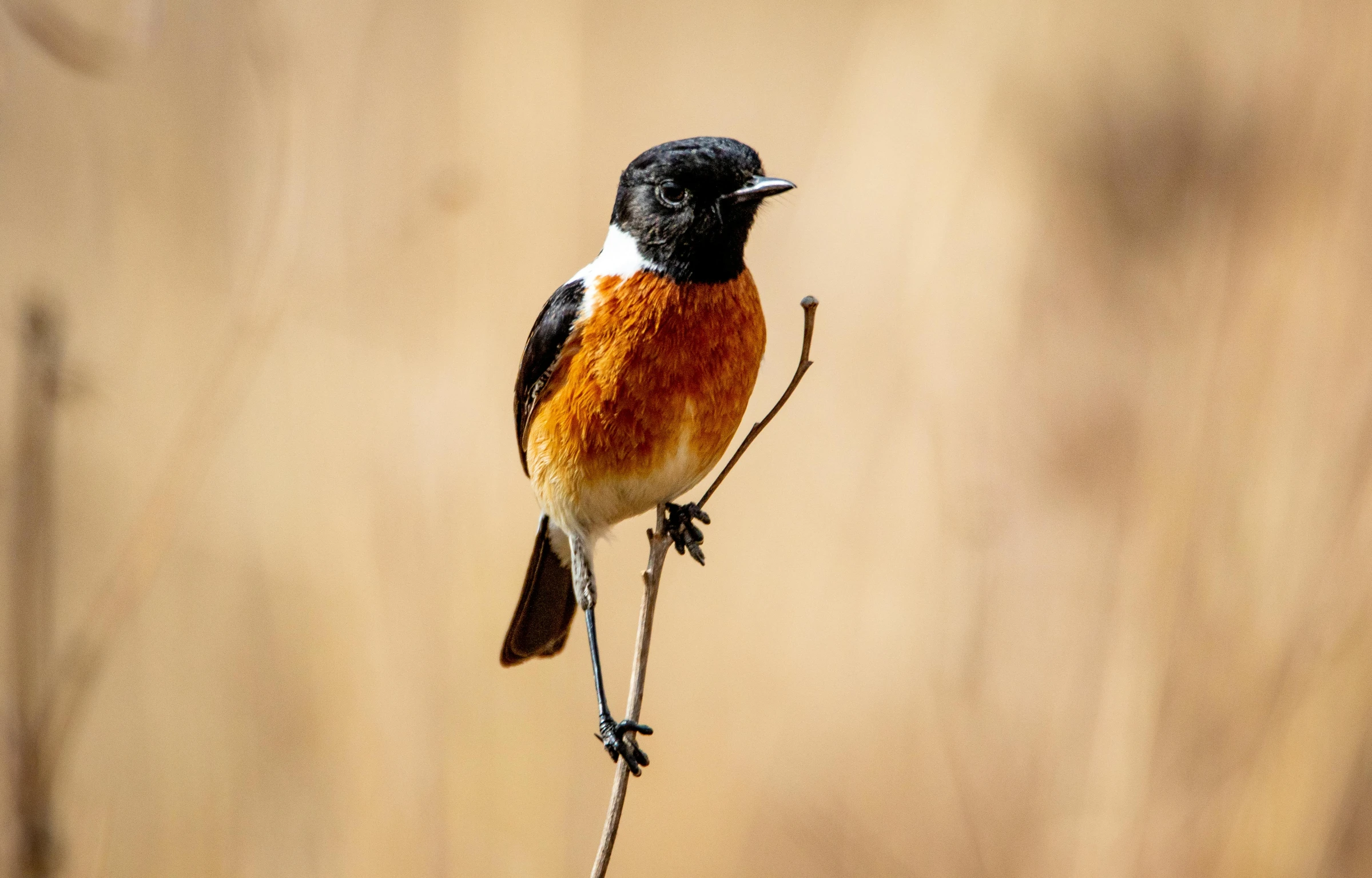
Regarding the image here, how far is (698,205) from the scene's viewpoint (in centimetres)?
303

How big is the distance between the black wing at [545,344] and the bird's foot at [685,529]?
513mm

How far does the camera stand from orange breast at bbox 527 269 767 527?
294cm

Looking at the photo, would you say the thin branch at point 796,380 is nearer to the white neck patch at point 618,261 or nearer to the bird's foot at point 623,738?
the bird's foot at point 623,738

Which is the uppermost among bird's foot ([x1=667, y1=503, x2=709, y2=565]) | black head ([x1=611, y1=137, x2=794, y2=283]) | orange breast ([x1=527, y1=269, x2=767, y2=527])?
black head ([x1=611, y1=137, x2=794, y2=283])

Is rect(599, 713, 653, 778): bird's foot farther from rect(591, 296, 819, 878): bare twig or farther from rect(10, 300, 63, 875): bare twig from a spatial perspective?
rect(10, 300, 63, 875): bare twig

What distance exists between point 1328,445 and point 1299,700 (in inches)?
26.0

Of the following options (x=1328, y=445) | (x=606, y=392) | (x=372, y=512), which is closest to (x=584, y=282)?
(x=606, y=392)

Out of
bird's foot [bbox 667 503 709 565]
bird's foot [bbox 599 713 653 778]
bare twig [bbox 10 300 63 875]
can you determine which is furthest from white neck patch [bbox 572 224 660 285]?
bare twig [bbox 10 300 63 875]

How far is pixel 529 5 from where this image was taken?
12.0 ft

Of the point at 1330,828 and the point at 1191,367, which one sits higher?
the point at 1191,367

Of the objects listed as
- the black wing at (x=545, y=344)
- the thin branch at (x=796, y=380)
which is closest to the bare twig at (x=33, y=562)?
the thin branch at (x=796, y=380)

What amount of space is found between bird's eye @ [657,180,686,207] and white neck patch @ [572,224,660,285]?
154mm

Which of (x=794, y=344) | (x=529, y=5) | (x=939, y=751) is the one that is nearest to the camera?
(x=529, y=5)

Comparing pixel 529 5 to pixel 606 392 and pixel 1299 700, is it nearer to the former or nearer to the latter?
pixel 606 392
